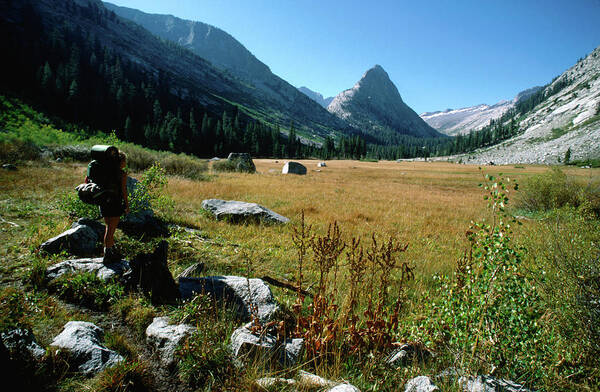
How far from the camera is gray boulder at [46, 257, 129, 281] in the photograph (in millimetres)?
4352

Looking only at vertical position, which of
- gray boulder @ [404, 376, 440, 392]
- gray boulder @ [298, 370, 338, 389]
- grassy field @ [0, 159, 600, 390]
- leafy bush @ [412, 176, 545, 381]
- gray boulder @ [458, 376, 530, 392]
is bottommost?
grassy field @ [0, 159, 600, 390]

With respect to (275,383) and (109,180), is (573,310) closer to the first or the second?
(275,383)

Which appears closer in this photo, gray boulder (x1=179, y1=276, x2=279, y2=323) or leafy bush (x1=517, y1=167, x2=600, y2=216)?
gray boulder (x1=179, y1=276, x2=279, y2=323)

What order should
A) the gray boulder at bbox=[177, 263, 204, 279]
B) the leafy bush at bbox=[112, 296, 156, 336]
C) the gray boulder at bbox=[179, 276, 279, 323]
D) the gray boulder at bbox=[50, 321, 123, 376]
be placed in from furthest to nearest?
the gray boulder at bbox=[177, 263, 204, 279] < the gray boulder at bbox=[179, 276, 279, 323] < the leafy bush at bbox=[112, 296, 156, 336] < the gray boulder at bbox=[50, 321, 123, 376]

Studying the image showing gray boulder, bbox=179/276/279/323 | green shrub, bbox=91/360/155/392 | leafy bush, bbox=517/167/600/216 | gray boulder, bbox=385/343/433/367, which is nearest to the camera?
green shrub, bbox=91/360/155/392

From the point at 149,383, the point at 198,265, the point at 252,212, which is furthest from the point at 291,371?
the point at 252,212

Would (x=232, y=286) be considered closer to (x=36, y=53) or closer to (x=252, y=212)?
(x=252, y=212)

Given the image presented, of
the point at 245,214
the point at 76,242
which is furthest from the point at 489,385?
the point at 245,214

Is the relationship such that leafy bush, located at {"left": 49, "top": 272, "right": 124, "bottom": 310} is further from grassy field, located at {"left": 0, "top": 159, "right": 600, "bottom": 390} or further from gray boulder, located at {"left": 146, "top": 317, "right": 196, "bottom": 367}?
gray boulder, located at {"left": 146, "top": 317, "right": 196, "bottom": 367}

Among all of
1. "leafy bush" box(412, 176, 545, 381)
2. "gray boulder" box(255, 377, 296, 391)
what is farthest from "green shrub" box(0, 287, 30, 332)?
"leafy bush" box(412, 176, 545, 381)

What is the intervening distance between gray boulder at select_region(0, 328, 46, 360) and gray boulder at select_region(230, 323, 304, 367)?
199cm

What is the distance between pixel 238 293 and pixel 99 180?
398 cm

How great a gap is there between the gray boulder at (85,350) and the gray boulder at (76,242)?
10.4 feet

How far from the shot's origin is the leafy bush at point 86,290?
3945mm
